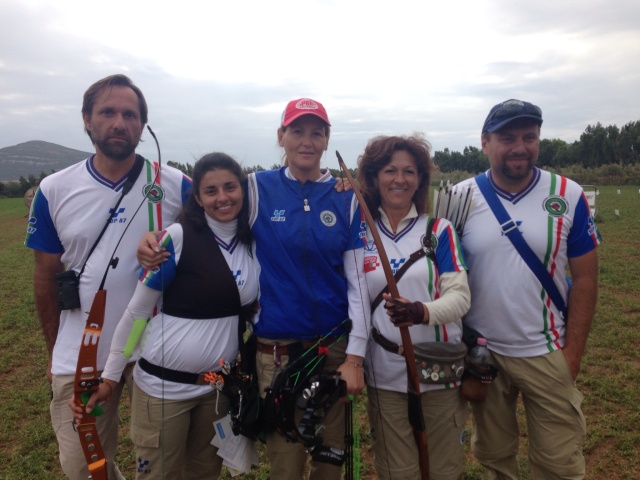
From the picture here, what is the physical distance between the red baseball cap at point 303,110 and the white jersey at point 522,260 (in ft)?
4.11

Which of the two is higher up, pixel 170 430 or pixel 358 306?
pixel 358 306

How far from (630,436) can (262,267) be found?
404 cm

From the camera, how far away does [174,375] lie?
2826 mm

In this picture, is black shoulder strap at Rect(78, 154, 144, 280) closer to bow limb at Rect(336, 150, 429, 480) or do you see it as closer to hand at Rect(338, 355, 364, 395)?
bow limb at Rect(336, 150, 429, 480)

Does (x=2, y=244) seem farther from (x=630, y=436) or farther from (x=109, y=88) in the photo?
(x=630, y=436)

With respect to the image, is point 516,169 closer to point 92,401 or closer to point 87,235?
point 87,235

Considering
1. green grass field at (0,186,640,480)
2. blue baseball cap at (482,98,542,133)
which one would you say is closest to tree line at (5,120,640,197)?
green grass field at (0,186,640,480)

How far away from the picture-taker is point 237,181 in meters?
3.02

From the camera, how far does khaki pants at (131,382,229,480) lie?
282cm

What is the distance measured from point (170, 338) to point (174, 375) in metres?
0.23

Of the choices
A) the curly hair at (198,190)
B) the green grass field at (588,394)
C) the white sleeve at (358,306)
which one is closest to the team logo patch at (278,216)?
the curly hair at (198,190)

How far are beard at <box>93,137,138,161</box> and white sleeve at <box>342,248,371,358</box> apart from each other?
1.68 m

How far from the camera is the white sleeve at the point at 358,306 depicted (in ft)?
9.45

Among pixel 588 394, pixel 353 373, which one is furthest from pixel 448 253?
pixel 588 394
